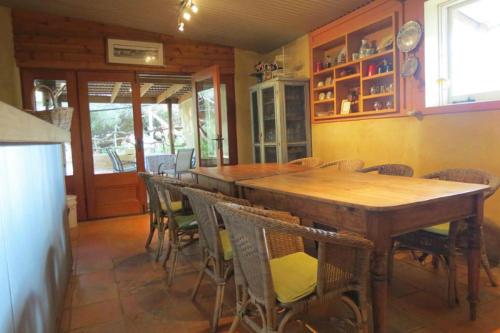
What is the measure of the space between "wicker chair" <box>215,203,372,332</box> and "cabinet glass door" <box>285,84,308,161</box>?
10.5 ft

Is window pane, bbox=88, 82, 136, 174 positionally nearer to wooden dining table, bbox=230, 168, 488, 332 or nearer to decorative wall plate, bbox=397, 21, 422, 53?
wooden dining table, bbox=230, 168, 488, 332

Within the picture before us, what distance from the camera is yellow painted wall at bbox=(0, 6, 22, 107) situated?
420 centimetres

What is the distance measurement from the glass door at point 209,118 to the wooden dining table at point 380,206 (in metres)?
2.56

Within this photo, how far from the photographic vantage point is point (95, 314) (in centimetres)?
219

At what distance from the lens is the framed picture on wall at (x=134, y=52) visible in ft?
15.5

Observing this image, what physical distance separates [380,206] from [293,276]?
46cm

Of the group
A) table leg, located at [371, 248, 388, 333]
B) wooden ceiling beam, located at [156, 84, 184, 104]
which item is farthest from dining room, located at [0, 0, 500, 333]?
wooden ceiling beam, located at [156, 84, 184, 104]

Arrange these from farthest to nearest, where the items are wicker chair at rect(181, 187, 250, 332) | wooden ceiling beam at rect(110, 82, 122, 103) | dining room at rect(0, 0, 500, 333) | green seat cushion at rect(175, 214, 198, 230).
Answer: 1. wooden ceiling beam at rect(110, 82, 122, 103)
2. green seat cushion at rect(175, 214, 198, 230)
3. wicker chair at rect(181, 187, 250, 332)
4. dining room at rect(0, 0, 500, 333)

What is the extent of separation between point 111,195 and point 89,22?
2.32 metres

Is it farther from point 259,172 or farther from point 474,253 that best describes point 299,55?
point 474,253

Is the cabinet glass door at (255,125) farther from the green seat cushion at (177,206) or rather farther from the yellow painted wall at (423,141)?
the green seat cushion at (177,206)

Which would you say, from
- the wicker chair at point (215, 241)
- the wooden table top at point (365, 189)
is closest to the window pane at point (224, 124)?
the wooden table top at point (365, 189)

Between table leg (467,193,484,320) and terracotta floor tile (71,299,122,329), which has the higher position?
table leg (467,193,484,320)

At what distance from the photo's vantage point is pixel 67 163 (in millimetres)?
4723
